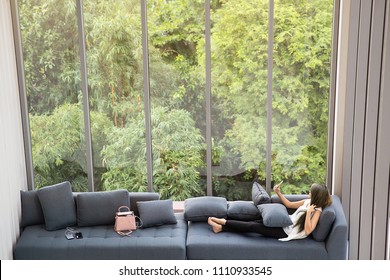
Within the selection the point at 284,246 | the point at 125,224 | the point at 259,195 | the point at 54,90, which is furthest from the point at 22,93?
the point at 284,246

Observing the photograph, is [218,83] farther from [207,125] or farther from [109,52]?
[109,52]

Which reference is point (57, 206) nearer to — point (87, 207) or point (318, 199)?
point (87, 207)

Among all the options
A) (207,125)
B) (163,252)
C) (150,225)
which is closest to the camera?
(163,252)

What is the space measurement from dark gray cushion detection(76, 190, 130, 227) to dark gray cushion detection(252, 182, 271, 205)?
1404 millimetres

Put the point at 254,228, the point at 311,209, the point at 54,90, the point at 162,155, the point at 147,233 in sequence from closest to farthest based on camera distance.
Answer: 1. the point at 311,209
2. the point at 254,228
3. the point at 147,233
4. the point at 54,90
5. the point at 162,155

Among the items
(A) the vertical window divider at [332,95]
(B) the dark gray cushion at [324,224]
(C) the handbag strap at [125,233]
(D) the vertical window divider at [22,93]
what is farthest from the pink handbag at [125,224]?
(A) the vertical window divider at [332,95]

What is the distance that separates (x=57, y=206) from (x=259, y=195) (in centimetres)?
216

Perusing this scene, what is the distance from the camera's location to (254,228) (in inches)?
217

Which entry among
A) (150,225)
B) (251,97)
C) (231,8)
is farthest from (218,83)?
(150,225)

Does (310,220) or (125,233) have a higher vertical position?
(310,220)

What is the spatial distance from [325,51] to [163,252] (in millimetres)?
2742

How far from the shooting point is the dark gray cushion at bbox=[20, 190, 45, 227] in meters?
5.85

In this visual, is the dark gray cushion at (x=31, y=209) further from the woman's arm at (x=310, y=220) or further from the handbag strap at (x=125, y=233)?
the woman's arm at (x=310, y=220)

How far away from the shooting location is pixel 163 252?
5.36m
